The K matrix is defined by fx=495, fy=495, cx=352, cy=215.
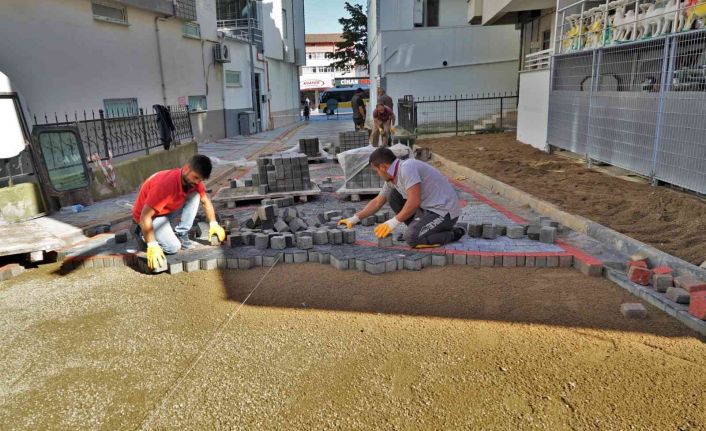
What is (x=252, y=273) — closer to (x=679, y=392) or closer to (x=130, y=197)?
(x=679, y=392)

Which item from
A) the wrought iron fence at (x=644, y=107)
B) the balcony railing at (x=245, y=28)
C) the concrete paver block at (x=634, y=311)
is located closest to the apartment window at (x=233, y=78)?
the balcony railing at (x=245, y=28)

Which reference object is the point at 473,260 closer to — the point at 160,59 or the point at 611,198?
the point at 611,198

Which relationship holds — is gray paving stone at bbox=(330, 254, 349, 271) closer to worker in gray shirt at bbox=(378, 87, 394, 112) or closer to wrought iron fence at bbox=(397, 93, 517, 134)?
worker in gray shirt at bbox=(378, 87, 394, 112)

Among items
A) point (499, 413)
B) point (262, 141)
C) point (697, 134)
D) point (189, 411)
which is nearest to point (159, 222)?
point (189, 411)

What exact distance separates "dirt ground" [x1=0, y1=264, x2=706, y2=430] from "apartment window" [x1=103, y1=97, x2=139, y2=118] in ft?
32.1

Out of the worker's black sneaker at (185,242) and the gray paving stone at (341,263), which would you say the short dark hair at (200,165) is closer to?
the worker's black sneaker at (185,242)

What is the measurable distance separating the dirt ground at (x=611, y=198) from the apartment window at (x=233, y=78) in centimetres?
1398

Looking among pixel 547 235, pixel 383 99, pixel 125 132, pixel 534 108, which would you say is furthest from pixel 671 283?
pixel 383 99

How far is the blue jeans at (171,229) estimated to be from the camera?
519 cm

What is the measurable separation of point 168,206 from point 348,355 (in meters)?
2.78

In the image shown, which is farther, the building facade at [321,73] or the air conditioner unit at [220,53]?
the building facade at [321,73]

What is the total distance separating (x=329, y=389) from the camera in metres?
3.00

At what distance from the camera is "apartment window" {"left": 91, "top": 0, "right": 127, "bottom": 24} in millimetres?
12781

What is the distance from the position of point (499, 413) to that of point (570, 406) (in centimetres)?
41
